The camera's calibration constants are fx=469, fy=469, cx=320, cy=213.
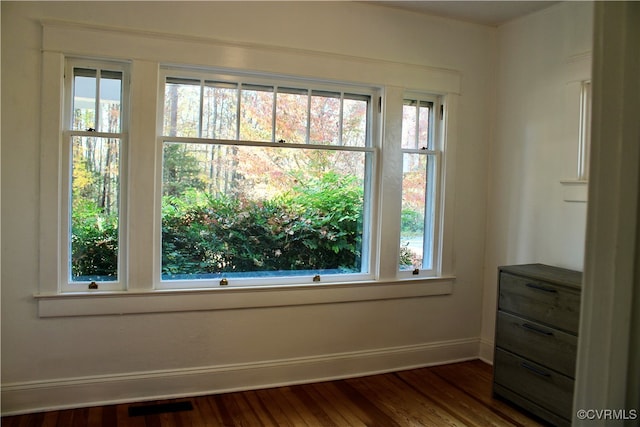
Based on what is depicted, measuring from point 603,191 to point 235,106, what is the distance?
8.75 ft

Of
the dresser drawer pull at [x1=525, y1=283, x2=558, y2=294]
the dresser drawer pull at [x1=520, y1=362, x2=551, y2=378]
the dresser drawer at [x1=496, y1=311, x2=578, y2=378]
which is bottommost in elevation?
the dresser drawer pull at [x1=520, y1=362, x2=551, y2=378]

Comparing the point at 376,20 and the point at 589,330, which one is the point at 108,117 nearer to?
the point at 376,20

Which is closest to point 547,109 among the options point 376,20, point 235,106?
point 376,20

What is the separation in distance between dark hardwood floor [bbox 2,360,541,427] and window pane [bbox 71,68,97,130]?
1.67 m

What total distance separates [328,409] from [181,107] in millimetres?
2073

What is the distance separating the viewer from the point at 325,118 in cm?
329

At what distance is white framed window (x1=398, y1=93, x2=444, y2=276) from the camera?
11.5ft

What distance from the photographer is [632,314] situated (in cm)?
64

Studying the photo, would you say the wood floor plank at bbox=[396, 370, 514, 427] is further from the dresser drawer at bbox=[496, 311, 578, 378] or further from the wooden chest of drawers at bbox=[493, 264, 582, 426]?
the dresser drawer at bbox=[496, 311, 578, 378]

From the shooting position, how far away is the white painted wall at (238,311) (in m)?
2.61

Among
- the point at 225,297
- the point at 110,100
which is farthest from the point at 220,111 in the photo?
the point at 225,297

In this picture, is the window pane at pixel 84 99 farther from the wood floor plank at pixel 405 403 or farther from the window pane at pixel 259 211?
the wood floor plank at pixel 405 403

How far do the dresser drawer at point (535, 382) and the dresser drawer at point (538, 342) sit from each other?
45mm

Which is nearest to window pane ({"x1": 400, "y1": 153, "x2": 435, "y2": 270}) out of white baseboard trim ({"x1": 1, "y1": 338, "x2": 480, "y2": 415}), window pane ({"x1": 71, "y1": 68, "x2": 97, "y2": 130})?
white baseboard trim ({"x1": 1, "y1": 338, "x2": 480, "y2": 415})
